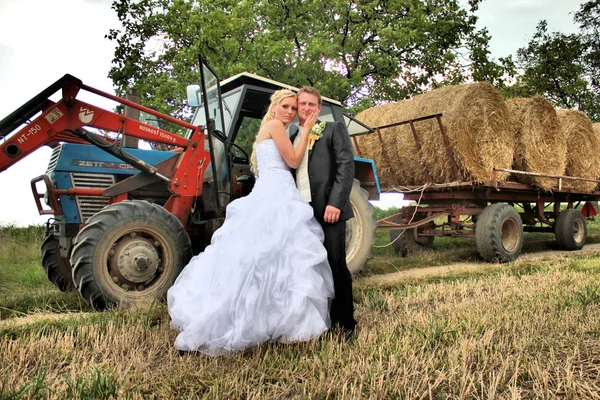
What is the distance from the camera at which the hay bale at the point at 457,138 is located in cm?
712

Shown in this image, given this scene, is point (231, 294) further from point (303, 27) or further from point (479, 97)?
point (303, 27)

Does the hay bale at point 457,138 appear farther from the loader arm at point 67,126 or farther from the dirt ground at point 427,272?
the loader arm at point 67,126

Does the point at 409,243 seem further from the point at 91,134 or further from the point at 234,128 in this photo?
the point at 91,134

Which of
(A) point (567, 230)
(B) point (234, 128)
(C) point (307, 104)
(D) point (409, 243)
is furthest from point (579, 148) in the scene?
(C) point (307, 104)

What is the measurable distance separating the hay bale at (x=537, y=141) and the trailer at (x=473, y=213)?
6.2 inches

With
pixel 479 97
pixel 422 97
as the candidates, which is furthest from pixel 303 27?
pixel 479 97

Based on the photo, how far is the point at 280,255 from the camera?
2965mm

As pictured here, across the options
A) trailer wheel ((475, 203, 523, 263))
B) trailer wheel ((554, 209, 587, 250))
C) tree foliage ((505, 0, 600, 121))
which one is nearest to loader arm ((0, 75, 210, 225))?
trailer wheel ((475, 203, 523, 263))

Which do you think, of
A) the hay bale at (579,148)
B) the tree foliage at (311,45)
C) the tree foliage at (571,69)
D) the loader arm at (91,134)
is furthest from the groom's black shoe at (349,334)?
the tree foliage at (571,69)

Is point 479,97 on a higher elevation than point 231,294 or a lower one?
higher

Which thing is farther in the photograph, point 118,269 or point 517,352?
point 118,269

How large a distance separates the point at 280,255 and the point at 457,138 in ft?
16.0

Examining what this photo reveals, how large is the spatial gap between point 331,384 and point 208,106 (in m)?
3.19

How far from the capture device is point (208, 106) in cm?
473
